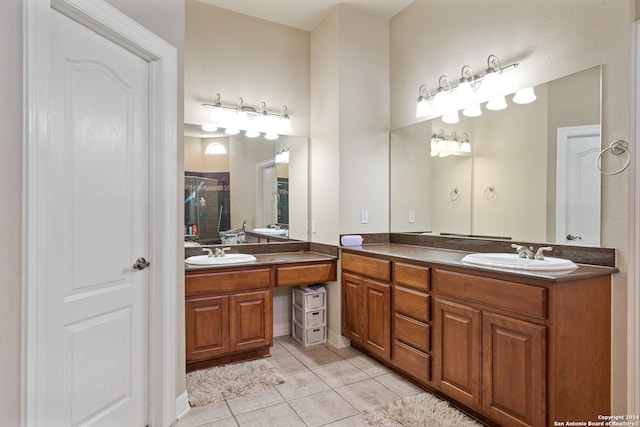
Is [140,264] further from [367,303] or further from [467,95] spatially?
[467,95]

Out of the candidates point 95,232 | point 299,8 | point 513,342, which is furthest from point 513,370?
point 299,8

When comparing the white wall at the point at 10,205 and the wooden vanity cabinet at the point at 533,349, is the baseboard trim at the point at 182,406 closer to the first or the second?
the white wall at the point at 10,205

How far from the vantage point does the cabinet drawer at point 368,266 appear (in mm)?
2678

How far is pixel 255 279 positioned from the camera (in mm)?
2865

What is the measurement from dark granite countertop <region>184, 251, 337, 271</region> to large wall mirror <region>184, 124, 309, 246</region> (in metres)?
0.19

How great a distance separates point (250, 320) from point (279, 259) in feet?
1.84

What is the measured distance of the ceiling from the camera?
3125 millimetres

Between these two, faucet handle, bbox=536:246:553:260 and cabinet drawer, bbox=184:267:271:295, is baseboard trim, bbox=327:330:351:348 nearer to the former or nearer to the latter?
cabinet drawer, bbox=184:267:271:295

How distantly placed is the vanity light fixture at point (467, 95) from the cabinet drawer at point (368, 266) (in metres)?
1.28

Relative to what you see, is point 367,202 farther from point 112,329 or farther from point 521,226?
point 112,329

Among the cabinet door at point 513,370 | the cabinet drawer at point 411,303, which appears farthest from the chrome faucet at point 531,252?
the cabinet drawer at point 411,303

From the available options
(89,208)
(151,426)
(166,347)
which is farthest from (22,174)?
(151,426)

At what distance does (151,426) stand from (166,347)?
450mm

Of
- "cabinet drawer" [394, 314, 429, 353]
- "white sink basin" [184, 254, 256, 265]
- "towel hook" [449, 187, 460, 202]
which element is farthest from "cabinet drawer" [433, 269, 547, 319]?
"white sink basin" [184, 254, 256, 265]
